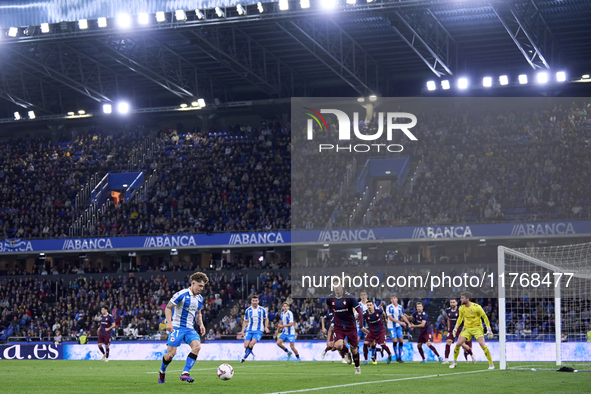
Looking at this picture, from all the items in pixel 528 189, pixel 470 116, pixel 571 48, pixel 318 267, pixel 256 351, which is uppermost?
pixel 571 48

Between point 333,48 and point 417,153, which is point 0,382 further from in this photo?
point 417,153

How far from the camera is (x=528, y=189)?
36656mm

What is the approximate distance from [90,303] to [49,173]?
1256 cm

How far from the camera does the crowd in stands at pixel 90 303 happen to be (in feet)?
120

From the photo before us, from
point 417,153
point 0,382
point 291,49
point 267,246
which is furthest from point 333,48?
point 0,382

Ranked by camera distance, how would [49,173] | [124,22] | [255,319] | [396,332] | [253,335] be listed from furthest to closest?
[49,173]
[124,22]
[396,332]
[253,335]
[255,319]

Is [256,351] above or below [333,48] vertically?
below

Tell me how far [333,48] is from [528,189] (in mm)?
11742

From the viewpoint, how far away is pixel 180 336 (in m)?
13.7

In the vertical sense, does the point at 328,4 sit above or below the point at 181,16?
below

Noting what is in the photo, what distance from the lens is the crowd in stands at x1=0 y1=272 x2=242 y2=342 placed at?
120ft

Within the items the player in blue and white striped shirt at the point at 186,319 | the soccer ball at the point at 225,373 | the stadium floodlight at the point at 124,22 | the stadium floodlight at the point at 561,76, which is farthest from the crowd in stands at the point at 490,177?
the player in blue and white striped shirt at the point at 186,319

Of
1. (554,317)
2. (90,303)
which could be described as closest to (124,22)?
(90,303)

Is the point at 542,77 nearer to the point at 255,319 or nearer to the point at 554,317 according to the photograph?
the point at 554,317
